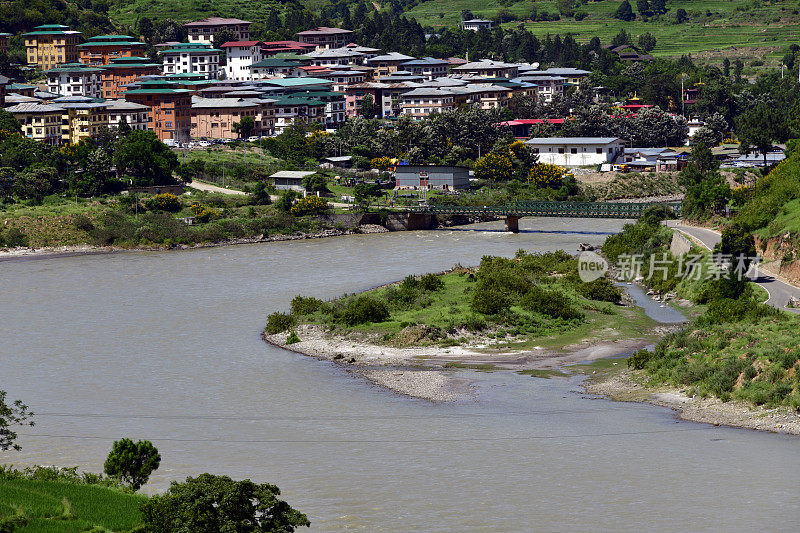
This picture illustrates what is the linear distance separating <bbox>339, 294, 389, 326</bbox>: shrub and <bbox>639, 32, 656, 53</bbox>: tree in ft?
360

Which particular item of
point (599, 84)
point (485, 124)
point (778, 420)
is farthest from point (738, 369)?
point (599, 84)

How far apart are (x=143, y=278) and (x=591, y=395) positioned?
29964mm

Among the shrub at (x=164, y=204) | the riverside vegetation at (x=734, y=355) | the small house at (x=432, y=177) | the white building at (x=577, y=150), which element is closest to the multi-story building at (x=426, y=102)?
the white building at (x=577, y=150)

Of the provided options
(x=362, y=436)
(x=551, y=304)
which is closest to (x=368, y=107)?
(x=551, y=304)

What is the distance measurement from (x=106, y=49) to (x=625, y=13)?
80689 mm

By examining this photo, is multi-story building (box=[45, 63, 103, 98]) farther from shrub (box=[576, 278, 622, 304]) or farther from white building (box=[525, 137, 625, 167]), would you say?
shrub (box=[576, 278, 622, 304])

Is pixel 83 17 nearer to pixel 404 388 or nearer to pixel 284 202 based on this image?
pixel 284 202

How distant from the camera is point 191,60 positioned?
4668 inches

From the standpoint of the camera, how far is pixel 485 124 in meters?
93.6

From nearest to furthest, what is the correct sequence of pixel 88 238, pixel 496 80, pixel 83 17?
pixel 88 238
pixel 496 80
pixel 83 17

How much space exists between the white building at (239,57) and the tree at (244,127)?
23749mm

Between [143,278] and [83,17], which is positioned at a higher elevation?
[83,17]

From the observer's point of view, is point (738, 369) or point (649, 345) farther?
point (649, 345)

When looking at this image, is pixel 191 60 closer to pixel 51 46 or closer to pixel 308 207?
pixel 51 46
